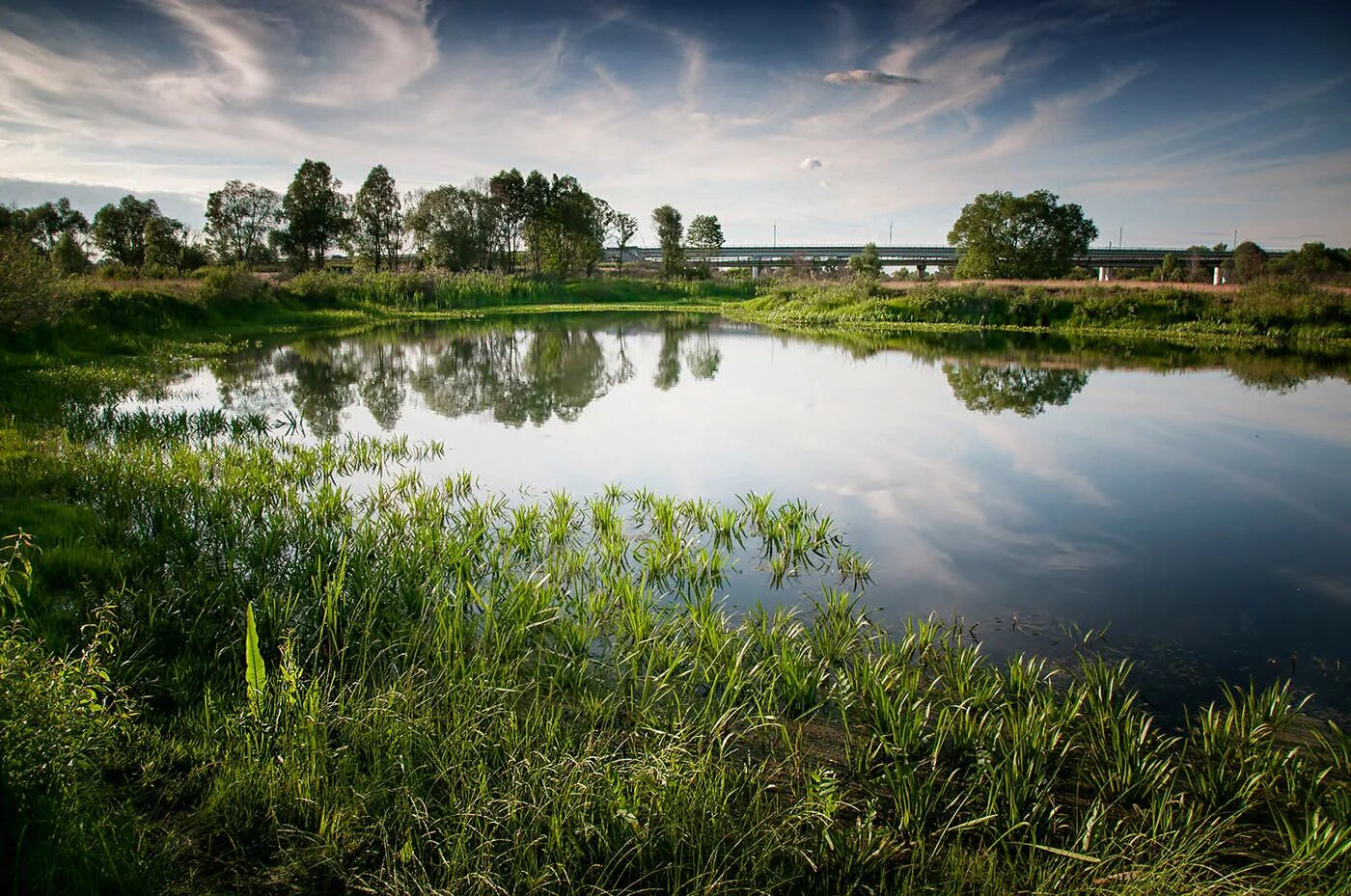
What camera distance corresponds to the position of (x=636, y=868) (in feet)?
8.97

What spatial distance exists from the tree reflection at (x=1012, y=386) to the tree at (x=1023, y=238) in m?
35.6

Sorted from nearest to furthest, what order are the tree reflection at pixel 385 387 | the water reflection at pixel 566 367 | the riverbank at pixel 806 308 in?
the tree reflection at pixel 385 387 → the water reflection at pixel 566 367 → the riverbank at pixel 806 308

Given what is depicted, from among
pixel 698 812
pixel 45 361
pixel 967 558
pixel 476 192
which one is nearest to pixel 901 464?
pixel 967 558

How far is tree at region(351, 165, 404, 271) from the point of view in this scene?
5434cm

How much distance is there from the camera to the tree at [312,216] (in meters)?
51.3

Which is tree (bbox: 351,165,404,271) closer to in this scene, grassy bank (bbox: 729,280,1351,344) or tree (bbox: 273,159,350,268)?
tree (bbox: 273,159,350,268)

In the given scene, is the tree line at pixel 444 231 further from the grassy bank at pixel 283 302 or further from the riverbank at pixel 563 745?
the riverbank at pixel 563 745

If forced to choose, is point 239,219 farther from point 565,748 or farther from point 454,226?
point 565,748

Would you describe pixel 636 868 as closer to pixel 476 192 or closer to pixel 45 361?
pixel 45 361

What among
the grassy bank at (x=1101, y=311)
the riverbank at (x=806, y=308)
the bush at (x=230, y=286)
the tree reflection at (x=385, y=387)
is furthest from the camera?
the bush at (x=230, y=286)

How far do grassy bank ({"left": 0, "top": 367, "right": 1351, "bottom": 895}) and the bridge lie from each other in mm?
83125

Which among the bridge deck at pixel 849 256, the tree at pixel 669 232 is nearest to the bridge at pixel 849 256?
the bridge deck at pixel 849 256

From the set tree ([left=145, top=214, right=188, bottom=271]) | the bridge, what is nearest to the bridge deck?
the bridge

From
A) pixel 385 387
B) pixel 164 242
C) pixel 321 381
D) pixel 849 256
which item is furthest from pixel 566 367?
pixel 849 256
